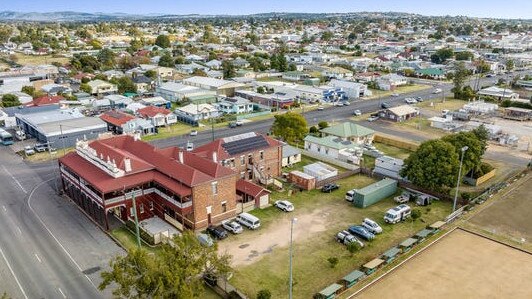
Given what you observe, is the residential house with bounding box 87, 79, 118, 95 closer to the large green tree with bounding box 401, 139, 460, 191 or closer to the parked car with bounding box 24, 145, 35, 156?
the parked car with bounding box 24, 145, 35, 156

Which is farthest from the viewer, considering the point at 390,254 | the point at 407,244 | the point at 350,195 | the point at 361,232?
the point at 350,195

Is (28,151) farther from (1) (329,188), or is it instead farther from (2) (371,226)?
(2) (371,226)

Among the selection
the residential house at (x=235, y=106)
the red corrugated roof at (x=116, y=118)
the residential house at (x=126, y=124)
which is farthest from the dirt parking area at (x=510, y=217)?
the red corrugated roof at (x=116, y=118)

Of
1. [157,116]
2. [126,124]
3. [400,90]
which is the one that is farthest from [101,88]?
[400,90]

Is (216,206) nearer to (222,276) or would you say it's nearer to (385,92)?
(222,276)

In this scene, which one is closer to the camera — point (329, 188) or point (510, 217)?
point (510, 217)

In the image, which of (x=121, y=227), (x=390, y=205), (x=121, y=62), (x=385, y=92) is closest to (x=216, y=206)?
(x=121, y=227)
